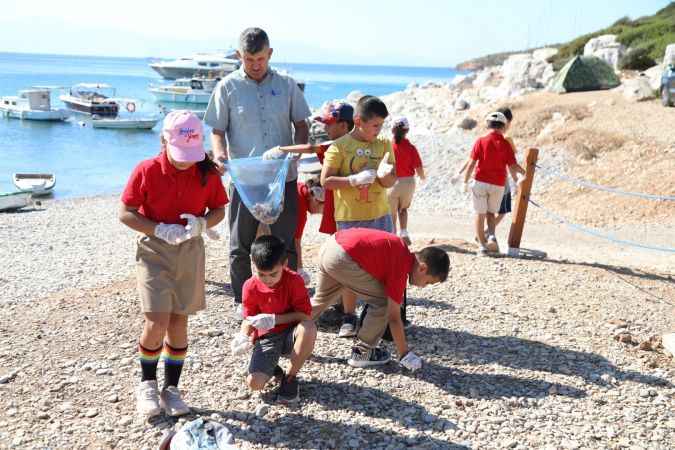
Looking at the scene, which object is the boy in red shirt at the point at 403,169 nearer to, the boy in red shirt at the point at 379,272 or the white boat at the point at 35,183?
the boy in red shirt at the point at 379,272

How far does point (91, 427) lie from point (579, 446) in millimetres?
2641

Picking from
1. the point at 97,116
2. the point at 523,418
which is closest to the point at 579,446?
the point at 523,418

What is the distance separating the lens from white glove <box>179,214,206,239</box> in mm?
3559

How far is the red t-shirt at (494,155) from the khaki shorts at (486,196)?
0.10m

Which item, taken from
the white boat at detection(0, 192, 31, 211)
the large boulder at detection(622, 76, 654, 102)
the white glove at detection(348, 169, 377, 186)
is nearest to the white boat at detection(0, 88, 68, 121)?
the white boat at detection(0, 192, 31, 211)

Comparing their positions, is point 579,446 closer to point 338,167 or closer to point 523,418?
point 523,418

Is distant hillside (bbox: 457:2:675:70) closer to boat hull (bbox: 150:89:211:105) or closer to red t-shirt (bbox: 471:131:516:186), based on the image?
red t-shirt (bbox: 471:131:516:186)

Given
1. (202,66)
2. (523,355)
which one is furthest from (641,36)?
(202,66)

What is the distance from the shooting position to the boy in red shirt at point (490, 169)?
25.0 feet

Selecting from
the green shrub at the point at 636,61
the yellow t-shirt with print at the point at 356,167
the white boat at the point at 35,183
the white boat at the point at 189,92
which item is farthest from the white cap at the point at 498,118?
the white boat at the point at 189,92

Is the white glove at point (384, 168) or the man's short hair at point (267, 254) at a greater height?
the white glove at point (384, 168)

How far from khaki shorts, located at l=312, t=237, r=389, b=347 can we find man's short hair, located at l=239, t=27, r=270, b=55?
1.40m

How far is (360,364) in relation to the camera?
4426mm

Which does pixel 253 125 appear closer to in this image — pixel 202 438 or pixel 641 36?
pixel 202 438
